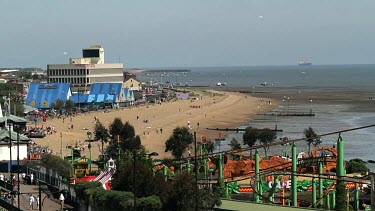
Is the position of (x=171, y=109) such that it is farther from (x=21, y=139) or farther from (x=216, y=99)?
(x=21, y=139)

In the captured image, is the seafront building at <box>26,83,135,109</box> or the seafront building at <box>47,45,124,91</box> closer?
the seafront building at <box>26,83,135,109</box>

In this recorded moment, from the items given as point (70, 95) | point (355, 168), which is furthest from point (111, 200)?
point (70, 95)

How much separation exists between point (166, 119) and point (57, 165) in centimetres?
5732

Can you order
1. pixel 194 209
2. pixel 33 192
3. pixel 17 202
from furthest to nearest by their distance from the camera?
1. pixel 33 192
2. pixel 17 202
3. pixel 194 209

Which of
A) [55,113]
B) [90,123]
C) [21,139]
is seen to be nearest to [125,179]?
[21,139]

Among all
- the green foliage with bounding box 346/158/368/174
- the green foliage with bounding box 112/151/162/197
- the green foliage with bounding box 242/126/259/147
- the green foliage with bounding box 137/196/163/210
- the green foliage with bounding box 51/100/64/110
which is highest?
the green foliage with bounding box 112/151/162/197

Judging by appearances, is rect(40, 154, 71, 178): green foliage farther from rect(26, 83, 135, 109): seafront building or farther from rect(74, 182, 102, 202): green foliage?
rect(26, 83, 135, 109): seafront building

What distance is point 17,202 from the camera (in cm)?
3067


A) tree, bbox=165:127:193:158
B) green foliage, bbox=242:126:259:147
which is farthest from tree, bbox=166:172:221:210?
green foliage, bbox=242:126:259:147

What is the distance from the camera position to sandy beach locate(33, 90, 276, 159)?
68.8 meters

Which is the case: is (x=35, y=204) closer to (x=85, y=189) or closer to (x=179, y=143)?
(x=85, y=189)

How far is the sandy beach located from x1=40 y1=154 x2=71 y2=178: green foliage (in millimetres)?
18369

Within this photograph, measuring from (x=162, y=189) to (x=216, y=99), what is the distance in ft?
353

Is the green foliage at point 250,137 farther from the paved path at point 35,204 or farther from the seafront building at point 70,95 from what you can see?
the seafront building at point 70,95
